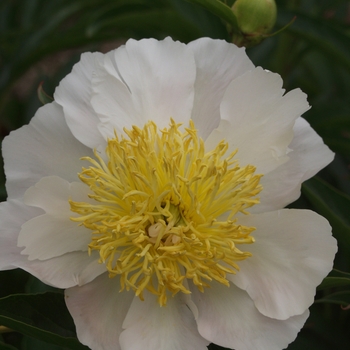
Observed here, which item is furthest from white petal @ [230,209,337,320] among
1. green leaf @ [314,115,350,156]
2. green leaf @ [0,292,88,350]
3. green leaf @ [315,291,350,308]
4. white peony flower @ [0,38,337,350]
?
green leaf @ [314,115,350,156]

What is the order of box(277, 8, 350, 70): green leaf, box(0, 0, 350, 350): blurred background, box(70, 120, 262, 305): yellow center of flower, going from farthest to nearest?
box(277, 8, 350, 70): green leaf → box(0, 0, 350, 350): blurred background → box(70, 120, 262, 305): yellow center of flower

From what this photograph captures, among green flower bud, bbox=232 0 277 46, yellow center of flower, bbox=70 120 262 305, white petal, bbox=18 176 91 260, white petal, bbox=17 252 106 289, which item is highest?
green flower bud, bbox=232 0 277 46

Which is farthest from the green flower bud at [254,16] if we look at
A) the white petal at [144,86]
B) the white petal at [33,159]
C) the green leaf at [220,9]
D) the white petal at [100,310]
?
the white petal at [100,310]

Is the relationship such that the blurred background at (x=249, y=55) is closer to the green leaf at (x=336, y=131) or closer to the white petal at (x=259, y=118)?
the green leaf at (x=336, y=131)

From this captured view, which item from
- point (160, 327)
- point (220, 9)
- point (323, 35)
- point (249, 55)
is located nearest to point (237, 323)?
point (160, 327)

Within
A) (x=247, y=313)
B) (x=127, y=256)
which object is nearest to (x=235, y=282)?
(x=247, y=313)

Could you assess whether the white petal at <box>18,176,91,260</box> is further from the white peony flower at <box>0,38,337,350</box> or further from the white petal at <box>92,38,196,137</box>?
the white petal at <box>92,38,196,137</box>

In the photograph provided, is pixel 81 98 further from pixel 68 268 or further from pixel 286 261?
pixel 286 261
